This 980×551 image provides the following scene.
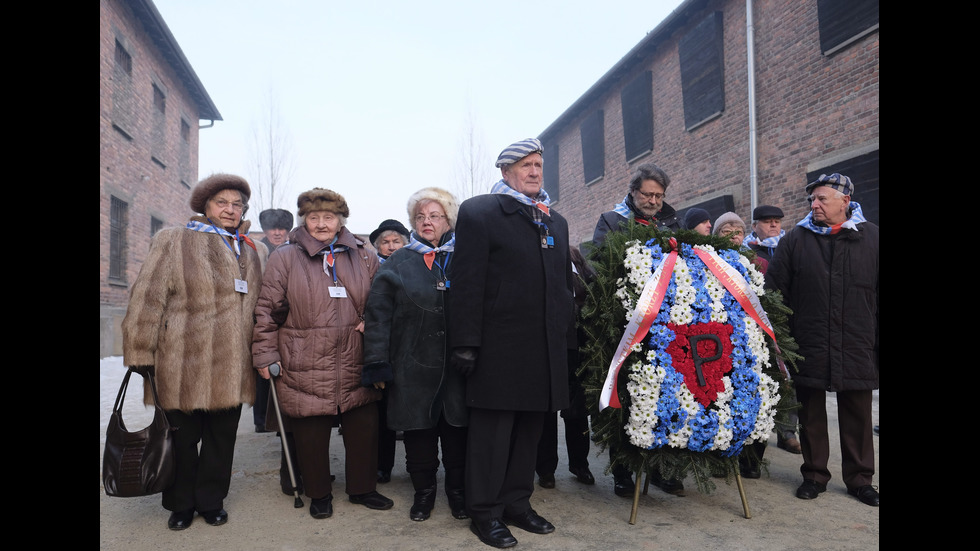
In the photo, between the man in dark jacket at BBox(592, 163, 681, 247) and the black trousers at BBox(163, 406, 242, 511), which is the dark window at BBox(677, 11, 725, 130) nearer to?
the man in dark jacket at BBox(592, 163, 681, 247)

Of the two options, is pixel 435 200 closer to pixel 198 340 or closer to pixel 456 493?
pixel 198 340

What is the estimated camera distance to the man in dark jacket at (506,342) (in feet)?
11.4

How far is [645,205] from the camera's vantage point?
178 inches

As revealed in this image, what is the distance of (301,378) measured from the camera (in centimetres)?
379

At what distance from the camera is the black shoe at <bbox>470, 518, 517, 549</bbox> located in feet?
11.0

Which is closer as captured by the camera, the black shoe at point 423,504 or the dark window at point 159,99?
the black shoe at point 423,504

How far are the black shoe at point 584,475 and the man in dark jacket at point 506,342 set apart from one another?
101cm

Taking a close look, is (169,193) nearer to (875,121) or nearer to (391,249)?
(391,249)

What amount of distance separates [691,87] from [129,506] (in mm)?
11387

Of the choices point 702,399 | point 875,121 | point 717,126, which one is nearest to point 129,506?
point 702,399

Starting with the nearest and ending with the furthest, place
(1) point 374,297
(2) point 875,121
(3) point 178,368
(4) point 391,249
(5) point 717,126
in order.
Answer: (3) point 178,368
(1) point 374,297
(4) point 391,249
(2) point 875,121
(5) point 717,126

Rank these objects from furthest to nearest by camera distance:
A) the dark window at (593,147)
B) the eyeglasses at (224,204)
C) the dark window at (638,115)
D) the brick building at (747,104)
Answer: the dark window at (593,147), the dark window at (638,115), the brick building at (747,104), the eyeglasses at (224,204)

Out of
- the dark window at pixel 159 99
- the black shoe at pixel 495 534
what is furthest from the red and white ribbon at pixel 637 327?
the dark window at pixel 159 99

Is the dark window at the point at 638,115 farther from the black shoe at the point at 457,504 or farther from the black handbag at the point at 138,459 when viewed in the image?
the black handbag at the point at 138,459
